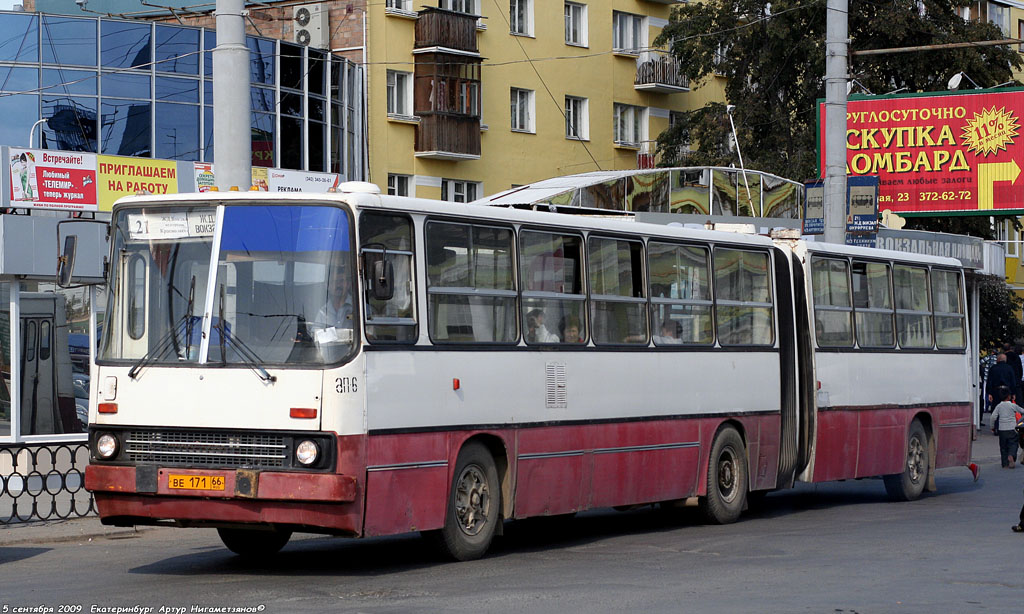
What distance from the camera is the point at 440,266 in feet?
40.2

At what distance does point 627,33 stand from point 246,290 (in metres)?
39.1

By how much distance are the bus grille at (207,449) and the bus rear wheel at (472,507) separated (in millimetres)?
1555

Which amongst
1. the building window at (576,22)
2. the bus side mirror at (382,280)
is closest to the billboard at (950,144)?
the building window at (576,22)

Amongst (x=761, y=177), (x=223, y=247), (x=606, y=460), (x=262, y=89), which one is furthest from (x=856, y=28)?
(x=223, y=247)

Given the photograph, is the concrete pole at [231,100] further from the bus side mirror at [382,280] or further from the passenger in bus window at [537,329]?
the bus side mirror at [382,280]

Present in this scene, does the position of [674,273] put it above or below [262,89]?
below

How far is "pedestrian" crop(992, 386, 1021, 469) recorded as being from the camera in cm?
2506

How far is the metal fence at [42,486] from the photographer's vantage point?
16500mm

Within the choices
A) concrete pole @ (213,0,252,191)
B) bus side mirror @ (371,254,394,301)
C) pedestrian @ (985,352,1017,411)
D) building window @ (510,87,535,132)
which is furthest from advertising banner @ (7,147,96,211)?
building window @ (510,87,535,132)

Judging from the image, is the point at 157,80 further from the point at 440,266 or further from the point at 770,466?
the point at 440,266

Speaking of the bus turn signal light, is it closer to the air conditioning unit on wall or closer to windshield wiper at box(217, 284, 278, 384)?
windshield wiper at box(217, 284, 278, 384)

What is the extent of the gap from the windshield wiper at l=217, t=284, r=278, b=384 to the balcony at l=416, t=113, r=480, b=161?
29.7m

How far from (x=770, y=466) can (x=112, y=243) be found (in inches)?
311

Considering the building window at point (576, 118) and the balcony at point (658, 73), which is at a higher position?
the balcony at point (658, 73)
